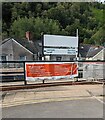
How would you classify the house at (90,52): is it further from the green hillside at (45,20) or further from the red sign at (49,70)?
the red sign at (49,70)

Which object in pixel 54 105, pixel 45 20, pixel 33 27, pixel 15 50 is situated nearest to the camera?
pixel 54 105

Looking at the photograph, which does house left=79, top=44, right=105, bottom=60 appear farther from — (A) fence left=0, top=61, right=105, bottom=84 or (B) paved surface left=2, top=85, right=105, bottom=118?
(B) paved surface left=2, top=85, right=105, bottom=118

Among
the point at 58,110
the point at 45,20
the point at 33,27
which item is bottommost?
the point at 58,110

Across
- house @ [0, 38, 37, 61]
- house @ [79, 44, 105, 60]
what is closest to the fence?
house @ [0, 38, 37, 61]

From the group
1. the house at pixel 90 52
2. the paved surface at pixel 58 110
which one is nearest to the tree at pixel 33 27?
the house at pixel 90 52

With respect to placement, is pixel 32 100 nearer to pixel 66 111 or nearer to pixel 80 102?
pixel 80 102

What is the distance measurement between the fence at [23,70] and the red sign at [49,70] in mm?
446

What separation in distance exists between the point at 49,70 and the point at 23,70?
1398 millimetres

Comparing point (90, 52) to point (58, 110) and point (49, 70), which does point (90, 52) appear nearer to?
point (49, 70)

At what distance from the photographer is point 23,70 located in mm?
18172

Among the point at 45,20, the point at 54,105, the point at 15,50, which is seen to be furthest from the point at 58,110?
the point at 45,20

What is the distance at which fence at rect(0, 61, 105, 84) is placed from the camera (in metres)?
18.3

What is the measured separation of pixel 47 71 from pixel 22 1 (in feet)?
335

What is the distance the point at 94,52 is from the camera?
70062 millimetres
